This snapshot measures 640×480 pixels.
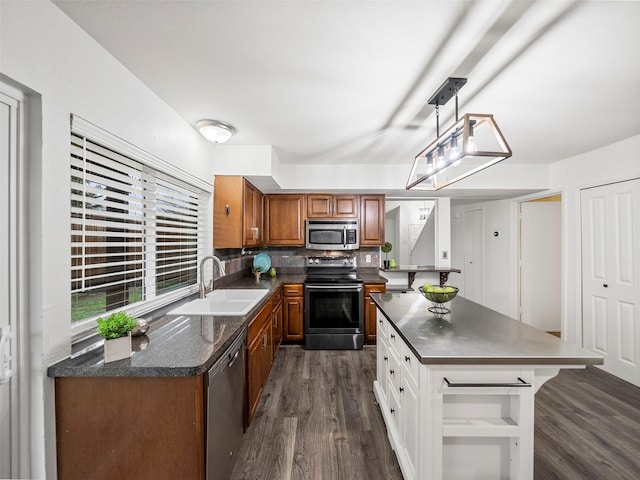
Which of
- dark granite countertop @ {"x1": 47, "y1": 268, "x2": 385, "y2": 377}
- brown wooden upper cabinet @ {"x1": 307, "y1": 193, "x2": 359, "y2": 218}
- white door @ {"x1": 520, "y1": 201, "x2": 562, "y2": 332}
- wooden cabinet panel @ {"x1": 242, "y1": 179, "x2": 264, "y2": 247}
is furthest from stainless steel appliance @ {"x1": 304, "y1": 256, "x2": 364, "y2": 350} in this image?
white door @ {"x1": 520, "y1": 201, "x2": 562, "y2": 332}

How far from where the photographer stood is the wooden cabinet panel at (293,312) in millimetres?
3729

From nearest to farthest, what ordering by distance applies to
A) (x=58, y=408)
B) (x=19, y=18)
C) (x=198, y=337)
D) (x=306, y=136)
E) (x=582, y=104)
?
(x=19, y=18), (x=58, y=408), (x=198, y=337), (x=582, y=104), (x=306, y=136)

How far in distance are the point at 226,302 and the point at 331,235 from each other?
1.86m

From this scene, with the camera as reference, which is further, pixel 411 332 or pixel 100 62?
pixel 411 332

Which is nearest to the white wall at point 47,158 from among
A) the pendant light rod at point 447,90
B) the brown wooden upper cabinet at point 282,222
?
the pendant light rod at point 447,90

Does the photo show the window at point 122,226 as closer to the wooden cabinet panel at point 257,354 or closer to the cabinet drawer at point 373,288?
the wooden cabinet panel at point 257,354

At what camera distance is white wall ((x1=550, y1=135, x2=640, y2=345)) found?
10.00 feet

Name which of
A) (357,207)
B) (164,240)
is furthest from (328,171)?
(164,240)

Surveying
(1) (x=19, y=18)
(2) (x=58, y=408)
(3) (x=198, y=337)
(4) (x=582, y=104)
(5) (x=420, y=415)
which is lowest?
(5) (x=420, y=415)

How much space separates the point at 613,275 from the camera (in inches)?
118

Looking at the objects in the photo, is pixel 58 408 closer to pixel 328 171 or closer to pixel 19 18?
pixel 19 18

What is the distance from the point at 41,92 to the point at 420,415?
7.02ft

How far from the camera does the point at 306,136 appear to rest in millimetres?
2758

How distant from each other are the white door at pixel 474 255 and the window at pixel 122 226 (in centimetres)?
493
